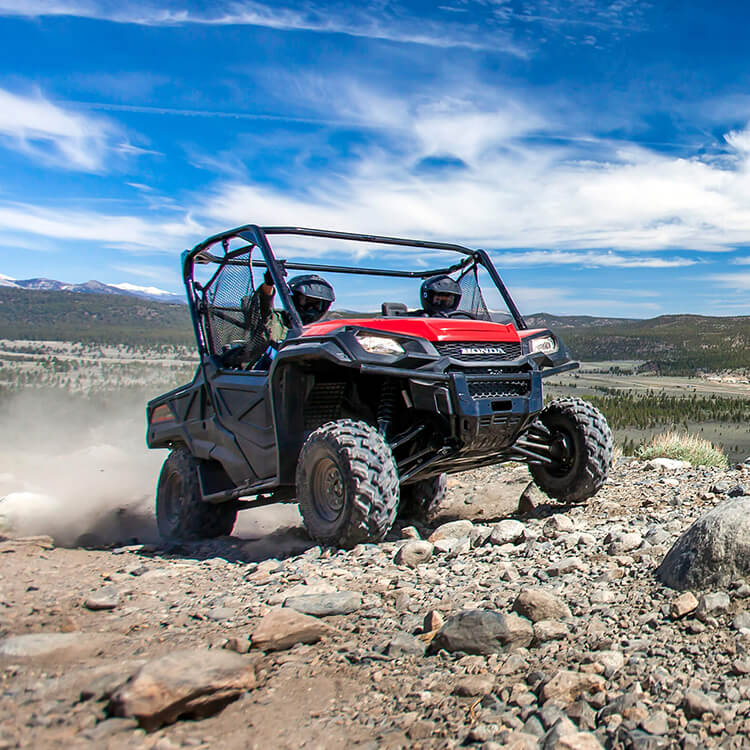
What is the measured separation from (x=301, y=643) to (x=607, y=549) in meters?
1.91

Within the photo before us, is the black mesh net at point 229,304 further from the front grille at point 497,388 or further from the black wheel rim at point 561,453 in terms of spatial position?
the black wheel rim at point 561,453

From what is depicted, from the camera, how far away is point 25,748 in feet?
7.68

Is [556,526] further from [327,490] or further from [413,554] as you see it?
[327,490]

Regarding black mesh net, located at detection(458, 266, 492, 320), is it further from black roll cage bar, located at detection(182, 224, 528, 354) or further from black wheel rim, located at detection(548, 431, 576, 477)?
black wheel rim, located at detection(548, 431, 576, 477)

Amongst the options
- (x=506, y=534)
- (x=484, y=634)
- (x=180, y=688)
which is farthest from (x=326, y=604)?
(x=506, y=534)

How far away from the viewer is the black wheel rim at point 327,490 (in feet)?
16.6

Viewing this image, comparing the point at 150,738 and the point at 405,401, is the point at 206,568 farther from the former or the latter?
the point at 150,738

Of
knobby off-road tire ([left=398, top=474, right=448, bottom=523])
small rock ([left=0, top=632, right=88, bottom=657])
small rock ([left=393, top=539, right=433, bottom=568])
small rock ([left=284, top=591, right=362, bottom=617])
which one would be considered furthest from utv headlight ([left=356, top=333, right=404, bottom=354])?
small rock ([left=0, top=632, right=88, bottom=657])

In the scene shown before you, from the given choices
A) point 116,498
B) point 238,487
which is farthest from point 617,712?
point 116,498

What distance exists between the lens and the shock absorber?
17.6ft

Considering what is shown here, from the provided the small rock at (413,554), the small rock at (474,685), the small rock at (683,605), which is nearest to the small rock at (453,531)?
the small rock at (413,554)

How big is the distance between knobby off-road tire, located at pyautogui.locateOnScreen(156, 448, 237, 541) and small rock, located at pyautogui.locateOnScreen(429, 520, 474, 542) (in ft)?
8.53

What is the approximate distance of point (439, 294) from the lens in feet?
22.0

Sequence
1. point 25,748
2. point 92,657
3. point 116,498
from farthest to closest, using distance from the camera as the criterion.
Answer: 1. point 116,498
2. point 92,657
3. point 25,748
